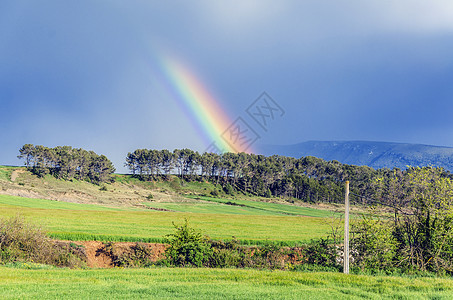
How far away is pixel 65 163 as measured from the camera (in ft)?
419

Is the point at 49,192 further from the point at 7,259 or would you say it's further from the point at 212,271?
the point at 212,271

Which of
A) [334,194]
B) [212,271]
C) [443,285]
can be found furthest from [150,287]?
[334,194]

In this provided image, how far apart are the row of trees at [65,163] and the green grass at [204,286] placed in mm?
125778

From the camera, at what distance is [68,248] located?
2297cm

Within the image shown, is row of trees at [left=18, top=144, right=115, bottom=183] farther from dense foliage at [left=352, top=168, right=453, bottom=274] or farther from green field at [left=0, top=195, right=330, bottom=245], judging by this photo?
dense foliage at [left=352, top=168, right=453, bottom=274]

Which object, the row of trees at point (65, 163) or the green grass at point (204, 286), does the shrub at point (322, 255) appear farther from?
the row of trees at point (65, 163)

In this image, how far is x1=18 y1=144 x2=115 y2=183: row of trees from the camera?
128 meters

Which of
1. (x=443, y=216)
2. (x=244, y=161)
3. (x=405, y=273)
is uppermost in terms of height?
(x=244, y=161)

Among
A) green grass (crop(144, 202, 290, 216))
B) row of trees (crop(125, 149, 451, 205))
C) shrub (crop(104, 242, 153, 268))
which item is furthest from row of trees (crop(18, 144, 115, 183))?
shrub (crop(104, 242, 153, 268))

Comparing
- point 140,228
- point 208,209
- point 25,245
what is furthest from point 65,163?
point 25,245

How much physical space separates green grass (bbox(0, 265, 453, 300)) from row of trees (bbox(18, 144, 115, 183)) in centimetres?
12578

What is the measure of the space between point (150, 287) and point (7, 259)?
10.4 metres

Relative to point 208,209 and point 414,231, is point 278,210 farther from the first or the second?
point 414,231

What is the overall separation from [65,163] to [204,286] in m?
130
